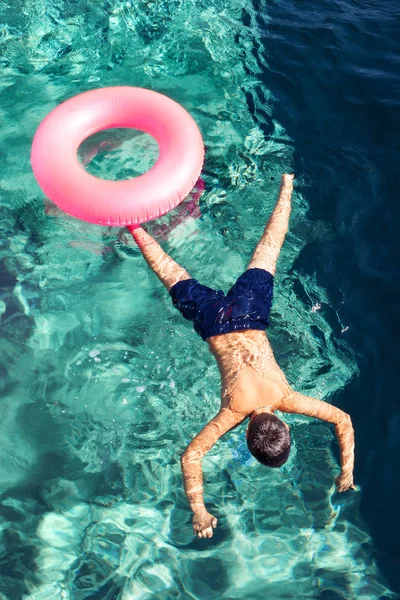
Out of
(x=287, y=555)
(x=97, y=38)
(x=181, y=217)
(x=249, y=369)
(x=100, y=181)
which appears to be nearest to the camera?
(x=249, y=369)

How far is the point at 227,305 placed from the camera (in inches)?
181

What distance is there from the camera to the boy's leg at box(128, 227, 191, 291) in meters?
4.95

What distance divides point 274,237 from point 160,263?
1078 mm

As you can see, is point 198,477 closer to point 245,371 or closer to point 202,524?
point 202,524

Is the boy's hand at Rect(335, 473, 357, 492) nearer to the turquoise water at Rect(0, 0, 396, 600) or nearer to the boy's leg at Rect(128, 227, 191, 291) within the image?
the turquoise water at Rect(0, 0, 396, 600)

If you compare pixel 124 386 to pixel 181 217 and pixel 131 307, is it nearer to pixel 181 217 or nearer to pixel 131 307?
pixel 131 307

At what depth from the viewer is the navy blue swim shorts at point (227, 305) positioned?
4.54 metres

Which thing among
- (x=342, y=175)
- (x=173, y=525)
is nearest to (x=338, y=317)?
(x=342, y=175)

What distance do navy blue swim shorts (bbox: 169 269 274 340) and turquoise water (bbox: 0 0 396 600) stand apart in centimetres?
73

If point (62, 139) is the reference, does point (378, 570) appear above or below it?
below

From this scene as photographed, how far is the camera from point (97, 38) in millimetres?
7605

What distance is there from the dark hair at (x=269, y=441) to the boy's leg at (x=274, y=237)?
164 centimetres

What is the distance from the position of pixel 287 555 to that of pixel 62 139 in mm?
4160

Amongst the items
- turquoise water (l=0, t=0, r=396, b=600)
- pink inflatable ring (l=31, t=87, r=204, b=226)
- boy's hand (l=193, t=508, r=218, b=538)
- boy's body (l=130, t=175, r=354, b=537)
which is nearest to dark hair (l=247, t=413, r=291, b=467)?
boy's body (l=130, t=175, r=354, b=537)
